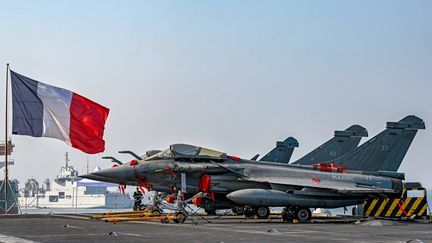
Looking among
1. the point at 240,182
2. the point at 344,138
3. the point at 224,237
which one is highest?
the point at 344,138

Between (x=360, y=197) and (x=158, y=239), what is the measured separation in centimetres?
1449

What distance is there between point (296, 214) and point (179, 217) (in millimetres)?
5174

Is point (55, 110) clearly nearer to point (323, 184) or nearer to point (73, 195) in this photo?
point (323, 184)

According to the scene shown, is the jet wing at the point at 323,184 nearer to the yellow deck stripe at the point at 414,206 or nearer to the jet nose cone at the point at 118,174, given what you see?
the yellow deck stripe at the point at 414,206

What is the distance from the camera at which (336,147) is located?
123 feet

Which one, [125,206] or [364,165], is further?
[125,206]

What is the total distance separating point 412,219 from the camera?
1054 inches

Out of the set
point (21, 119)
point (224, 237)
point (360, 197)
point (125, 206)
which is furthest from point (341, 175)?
point (125, 206)

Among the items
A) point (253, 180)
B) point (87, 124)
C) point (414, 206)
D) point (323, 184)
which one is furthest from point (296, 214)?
point (87, 124)

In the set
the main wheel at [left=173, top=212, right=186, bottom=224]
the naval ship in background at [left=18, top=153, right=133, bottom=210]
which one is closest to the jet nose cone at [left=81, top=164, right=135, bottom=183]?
the main wheel at [left=173, top=212, right=186, bottom=224]

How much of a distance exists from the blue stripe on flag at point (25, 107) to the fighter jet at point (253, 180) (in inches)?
177

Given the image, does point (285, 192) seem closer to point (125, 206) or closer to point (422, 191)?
point (422, 191)

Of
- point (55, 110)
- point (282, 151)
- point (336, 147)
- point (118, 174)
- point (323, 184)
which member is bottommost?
point (323, 184)

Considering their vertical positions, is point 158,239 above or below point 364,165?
below
